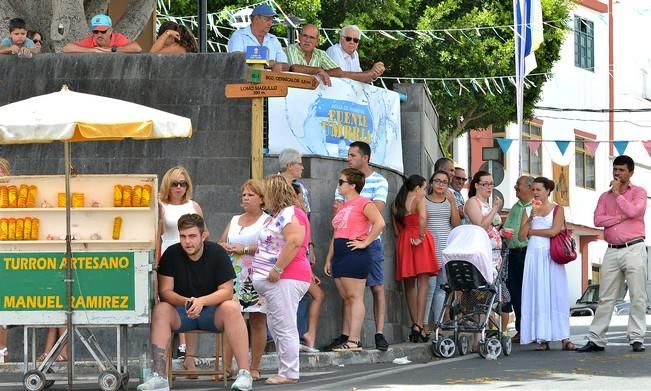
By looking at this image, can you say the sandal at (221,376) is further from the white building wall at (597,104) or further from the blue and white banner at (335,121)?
the white building wall at (597,104)

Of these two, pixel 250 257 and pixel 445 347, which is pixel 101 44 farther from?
pixel 445 347

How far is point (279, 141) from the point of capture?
17.7 metres

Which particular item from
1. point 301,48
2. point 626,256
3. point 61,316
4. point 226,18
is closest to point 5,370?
point 61,316

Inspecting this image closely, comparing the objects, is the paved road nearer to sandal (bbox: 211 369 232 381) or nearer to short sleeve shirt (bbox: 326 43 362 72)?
sandal (bbox: 211 369 232 381)

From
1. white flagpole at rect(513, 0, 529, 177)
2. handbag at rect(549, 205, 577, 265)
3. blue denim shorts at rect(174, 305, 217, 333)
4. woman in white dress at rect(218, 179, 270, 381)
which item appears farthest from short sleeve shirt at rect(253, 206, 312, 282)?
white flagpole at rect(513, 0, 529, 177)

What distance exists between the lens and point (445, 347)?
1730 cm

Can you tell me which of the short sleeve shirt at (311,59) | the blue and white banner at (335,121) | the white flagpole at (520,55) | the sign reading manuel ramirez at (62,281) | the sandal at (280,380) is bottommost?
the sandal at (280,380)

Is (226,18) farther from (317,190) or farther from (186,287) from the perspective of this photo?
(186,287)

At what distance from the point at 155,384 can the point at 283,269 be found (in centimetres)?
161

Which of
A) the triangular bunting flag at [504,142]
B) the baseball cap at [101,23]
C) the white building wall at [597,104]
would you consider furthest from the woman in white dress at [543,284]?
the white building wall at [597,104]

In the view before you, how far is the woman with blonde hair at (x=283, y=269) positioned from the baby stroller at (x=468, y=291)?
11.4 feet

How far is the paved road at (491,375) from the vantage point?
13.2 meters

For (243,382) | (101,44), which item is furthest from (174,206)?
(101,44)

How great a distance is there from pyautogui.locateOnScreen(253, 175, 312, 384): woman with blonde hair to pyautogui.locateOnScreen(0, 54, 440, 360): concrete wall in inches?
114
